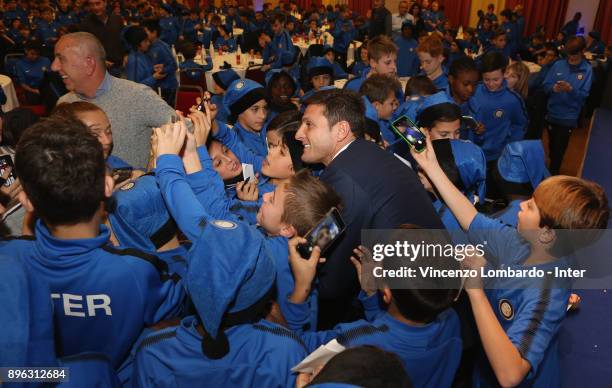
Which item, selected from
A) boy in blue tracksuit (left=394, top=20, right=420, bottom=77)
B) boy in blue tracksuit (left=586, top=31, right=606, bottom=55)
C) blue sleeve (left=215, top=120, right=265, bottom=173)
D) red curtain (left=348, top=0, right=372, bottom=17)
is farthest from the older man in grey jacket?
red curtain (left=348, top=0, right=372, bottom=17)

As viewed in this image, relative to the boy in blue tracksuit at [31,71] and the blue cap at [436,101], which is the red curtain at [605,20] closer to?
the blue cap at [436,101]

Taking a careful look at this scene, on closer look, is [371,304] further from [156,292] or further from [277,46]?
[277,46]

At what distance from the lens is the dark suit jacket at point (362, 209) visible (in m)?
1.86

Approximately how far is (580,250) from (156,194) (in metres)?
1.52

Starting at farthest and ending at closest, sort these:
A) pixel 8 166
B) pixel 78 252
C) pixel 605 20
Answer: pixel 605 20 → pixel 8 166 → pixel 78 252

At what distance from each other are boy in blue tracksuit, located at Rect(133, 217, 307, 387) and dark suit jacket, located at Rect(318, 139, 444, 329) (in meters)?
0.62

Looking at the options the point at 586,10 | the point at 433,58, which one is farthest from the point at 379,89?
the point at 586,10

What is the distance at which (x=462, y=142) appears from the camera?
2.39 m

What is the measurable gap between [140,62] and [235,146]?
3.66 metres

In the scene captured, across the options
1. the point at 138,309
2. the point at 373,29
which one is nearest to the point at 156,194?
the point at 138,309

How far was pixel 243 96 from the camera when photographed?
3.12 m

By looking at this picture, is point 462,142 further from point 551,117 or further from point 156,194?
point 551,117

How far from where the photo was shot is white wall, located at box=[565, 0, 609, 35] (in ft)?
38.8

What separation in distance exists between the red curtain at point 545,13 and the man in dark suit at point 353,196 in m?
12.5
